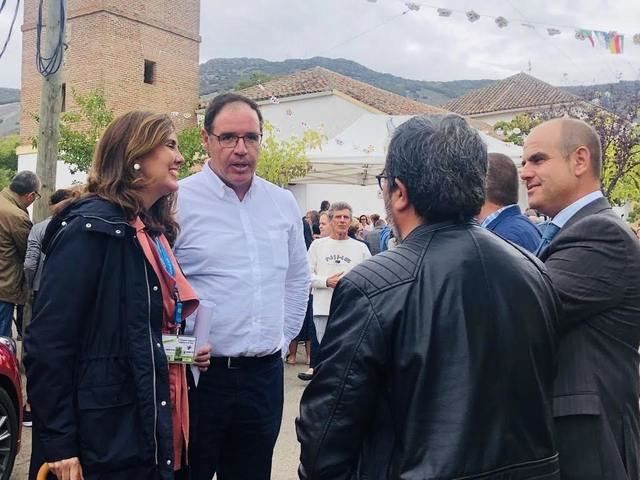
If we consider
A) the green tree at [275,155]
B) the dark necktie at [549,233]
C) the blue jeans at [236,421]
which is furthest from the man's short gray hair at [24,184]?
the green tree at [275,155]

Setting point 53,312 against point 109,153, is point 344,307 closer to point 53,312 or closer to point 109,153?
point 53,312

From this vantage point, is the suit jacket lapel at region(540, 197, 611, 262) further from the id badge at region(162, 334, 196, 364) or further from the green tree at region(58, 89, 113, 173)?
the green tree at region(58, 89, 113, 173)

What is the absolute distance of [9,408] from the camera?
4.34 metres

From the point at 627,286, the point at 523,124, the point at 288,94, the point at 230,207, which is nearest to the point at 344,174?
the point at 230,207

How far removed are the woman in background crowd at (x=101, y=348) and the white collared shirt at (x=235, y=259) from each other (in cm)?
46

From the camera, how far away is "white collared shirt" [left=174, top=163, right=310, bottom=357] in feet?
9.64

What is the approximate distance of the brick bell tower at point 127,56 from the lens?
31422 mm

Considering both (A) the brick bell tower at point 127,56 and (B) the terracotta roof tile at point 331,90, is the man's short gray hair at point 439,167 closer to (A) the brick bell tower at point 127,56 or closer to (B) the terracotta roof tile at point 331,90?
(B) the terracotta roof tile at point 331,90

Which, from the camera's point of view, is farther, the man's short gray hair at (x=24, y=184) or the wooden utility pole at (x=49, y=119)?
the wooden utility pole at (x=49, y=119)

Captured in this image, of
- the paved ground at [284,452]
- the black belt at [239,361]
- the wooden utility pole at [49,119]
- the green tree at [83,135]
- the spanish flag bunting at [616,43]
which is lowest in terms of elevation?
the paved ground at [284,452]

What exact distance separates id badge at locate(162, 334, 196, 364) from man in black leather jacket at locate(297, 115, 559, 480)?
88 centimetres

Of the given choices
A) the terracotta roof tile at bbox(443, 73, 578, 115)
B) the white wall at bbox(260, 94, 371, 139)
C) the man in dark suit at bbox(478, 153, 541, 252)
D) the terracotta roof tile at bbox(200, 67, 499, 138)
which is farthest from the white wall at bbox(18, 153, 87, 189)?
the man in dark suit at bbox(478, 153, 541, 252)

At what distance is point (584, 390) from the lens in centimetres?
218

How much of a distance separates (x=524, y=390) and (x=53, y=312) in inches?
58.8
